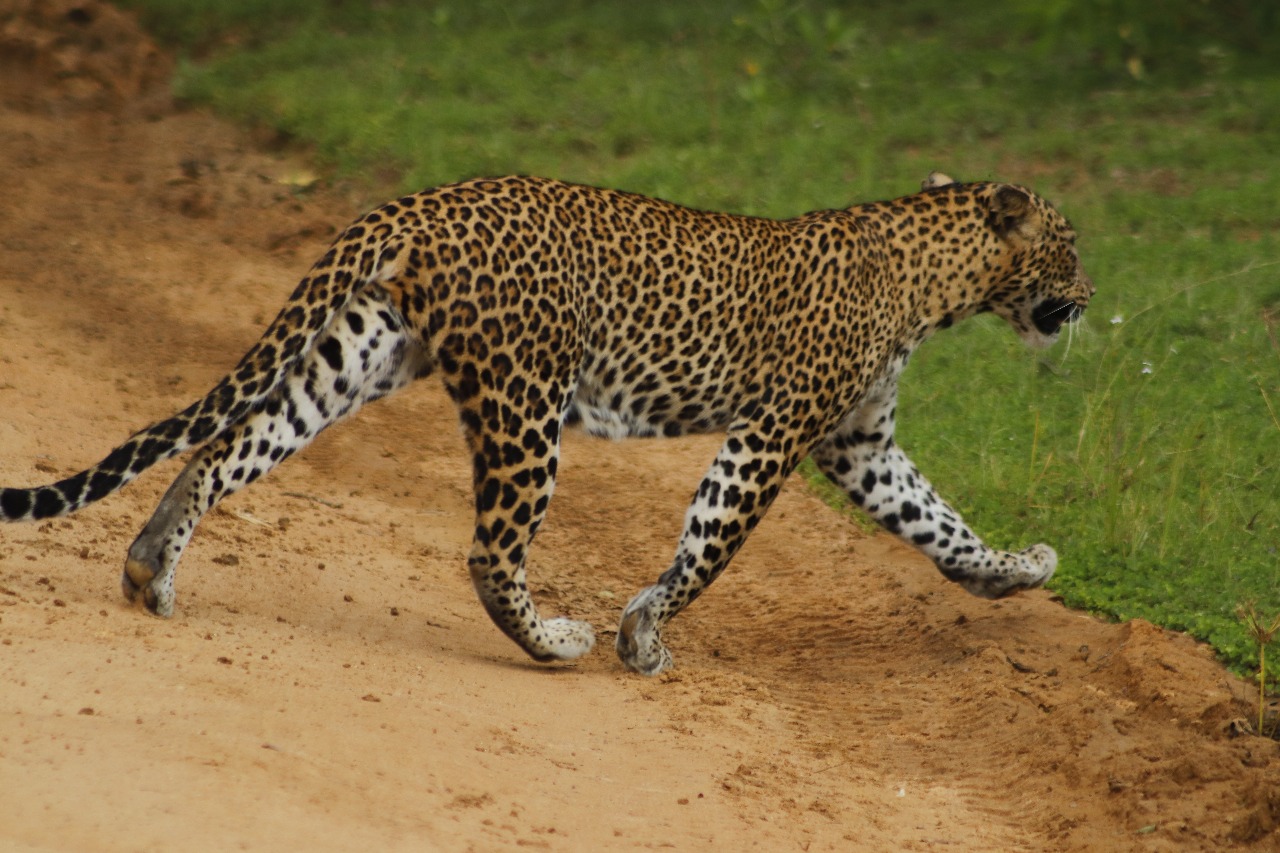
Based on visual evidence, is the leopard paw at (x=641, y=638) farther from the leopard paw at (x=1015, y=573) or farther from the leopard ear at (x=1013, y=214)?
the leopard ear at (x=1013, y=214)

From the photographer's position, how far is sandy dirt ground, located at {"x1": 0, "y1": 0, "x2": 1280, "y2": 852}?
463cm

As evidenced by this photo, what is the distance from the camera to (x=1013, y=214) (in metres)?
7.44

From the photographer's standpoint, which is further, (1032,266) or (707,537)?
(1032,266)

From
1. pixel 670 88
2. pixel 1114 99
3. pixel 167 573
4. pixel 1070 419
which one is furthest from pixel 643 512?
pixel 1114 99

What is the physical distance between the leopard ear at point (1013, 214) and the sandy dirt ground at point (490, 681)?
167cm

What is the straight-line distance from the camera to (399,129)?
13.7m

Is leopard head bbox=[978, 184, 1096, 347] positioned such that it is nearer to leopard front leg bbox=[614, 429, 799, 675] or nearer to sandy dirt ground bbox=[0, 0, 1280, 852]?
sandy dirt ground bbox=[0, 0, 1280, 852]

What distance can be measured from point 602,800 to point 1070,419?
5085mm

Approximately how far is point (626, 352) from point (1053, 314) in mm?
2289

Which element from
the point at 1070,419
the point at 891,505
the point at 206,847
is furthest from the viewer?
the point at 1070,419

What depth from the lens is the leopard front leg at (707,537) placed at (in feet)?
21.8

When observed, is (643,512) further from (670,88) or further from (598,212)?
(670,88)

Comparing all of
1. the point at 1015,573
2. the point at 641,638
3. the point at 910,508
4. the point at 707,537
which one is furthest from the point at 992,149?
the point at 641,638

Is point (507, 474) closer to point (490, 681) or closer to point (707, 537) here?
point (490, 681)
